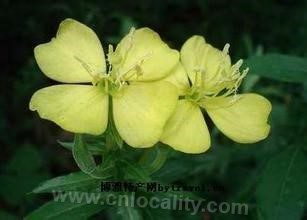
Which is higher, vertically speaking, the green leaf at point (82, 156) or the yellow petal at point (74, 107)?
the yellow petal at point (74, 107)

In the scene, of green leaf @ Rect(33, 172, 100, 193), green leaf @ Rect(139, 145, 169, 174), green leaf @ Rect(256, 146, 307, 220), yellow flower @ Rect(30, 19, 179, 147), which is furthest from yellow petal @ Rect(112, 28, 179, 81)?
green leaf @ Rect(256, 146, 307, 220)

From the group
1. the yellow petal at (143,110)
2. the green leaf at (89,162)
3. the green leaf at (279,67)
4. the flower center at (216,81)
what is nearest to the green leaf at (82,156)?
the green leaf at (89,162)

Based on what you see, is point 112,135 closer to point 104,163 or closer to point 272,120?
point 104,163

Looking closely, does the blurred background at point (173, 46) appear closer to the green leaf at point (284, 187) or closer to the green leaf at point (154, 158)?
the green leaf at point (284, 187)

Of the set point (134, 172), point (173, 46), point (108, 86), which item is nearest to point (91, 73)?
point (108, 86)

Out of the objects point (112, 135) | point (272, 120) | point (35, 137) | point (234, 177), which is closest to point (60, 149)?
point (35, 137)

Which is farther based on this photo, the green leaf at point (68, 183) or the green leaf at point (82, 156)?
the green leaf at point (68, 183)

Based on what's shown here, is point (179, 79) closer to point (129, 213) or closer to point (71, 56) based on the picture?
point (71, 56)
